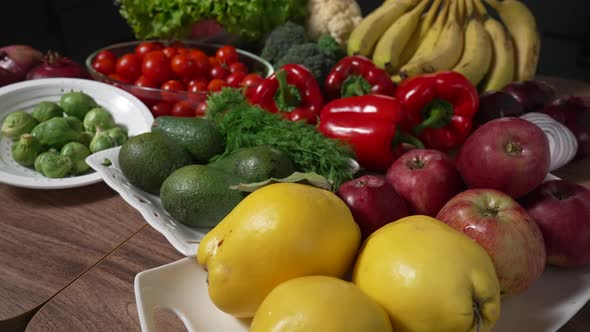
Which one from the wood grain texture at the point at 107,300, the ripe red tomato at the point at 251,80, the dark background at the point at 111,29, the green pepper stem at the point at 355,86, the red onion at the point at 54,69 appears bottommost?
the dark background at the point at 111,29

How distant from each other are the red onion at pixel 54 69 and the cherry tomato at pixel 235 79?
14.8 inches

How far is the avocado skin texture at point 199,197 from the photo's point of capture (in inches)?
26.3

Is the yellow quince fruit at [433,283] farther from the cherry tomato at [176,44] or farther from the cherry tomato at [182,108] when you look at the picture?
the cherry tomato at [176,44]

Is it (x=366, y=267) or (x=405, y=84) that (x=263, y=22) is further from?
(x=366, y=267)

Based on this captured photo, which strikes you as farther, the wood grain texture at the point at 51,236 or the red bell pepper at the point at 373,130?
the red bell pepper at the point at 373,130

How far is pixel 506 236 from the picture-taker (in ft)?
1.69

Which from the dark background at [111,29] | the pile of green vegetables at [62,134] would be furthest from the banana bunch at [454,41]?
the dark background at [111,29]

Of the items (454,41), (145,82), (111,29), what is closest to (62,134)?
(145,82)

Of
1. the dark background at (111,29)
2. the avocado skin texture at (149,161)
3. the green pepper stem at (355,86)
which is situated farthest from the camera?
the dark background at (111,29)

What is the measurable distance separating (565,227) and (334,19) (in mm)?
1078

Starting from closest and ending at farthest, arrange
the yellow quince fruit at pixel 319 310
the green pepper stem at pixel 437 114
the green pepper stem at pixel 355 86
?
the yellow quince fruit at pixel 319 310, the green pepper stem at pixel 437 114, the green pepper stem at pixel 355 86

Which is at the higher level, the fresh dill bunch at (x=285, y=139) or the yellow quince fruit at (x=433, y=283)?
the yellow quince fruit at (x=433, y=283)

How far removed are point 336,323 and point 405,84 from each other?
0.78 m

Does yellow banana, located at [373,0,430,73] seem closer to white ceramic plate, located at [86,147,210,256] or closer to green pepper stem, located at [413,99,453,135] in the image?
green pepper stem, located at [413,99,453,135]
